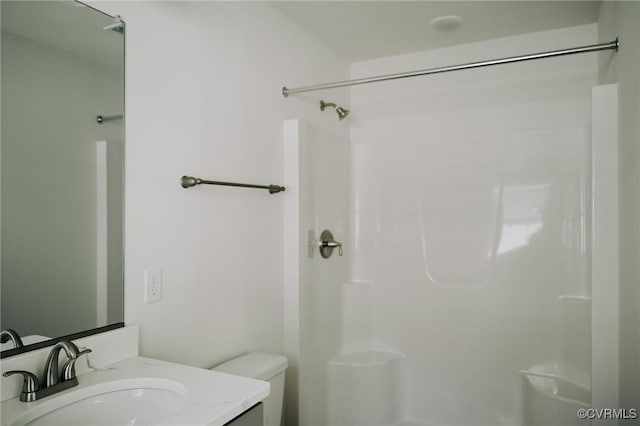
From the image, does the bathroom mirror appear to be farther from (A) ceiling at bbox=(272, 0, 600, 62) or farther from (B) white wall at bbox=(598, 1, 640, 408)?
(B) white wall at bbox=(598, 1, 640, 408)

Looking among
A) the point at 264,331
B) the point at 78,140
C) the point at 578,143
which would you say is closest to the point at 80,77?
the point at 78,140

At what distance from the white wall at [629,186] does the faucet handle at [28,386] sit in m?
1.82

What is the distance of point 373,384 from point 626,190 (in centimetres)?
172

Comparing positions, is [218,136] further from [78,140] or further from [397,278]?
[397,278]

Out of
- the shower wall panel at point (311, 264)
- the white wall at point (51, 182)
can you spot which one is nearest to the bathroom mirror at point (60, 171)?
the white wall at point (51, 182)

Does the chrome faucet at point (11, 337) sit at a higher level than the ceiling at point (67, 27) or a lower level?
lower

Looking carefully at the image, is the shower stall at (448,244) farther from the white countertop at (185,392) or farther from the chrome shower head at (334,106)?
the white countertop at (185,392)

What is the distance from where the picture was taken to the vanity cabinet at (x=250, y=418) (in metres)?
1.14

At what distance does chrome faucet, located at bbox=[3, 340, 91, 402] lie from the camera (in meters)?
1.13

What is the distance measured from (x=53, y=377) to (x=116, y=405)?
178 mm

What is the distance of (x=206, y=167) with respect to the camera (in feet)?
5.99

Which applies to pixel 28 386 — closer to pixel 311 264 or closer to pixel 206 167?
pixel 206 167

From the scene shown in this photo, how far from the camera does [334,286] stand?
9.41ft

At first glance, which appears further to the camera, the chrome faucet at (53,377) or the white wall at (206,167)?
the white wall at (206,167)
